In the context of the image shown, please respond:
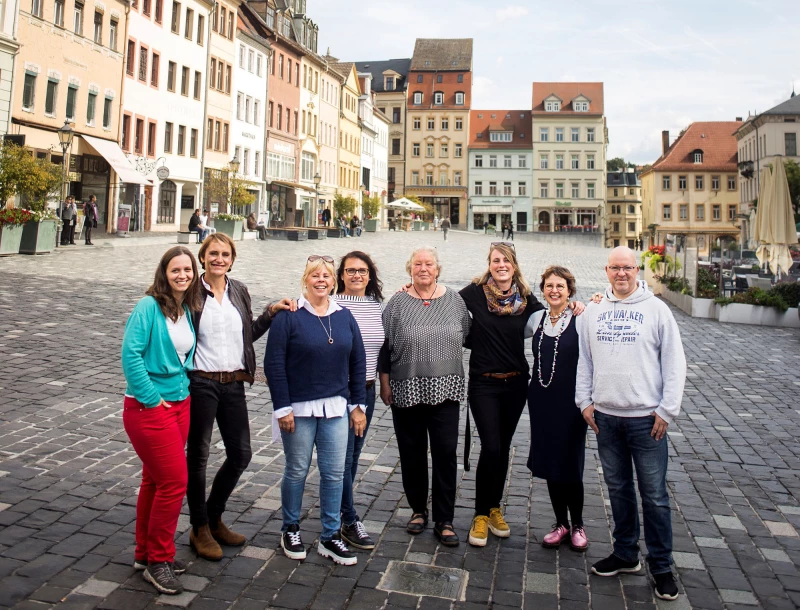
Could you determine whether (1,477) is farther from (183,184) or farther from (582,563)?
(183,184)

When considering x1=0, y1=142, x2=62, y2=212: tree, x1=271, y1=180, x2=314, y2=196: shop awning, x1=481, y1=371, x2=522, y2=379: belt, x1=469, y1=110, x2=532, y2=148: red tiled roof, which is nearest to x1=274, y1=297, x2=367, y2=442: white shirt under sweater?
x1=481, y1=371, x2=522, y2=379: belt

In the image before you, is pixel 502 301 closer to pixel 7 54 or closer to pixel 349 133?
pixel 7 54

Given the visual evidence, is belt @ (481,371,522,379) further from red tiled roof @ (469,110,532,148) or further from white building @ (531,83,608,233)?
red tiled roof @ (469,110,532,148)

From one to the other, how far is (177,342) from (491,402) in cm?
188

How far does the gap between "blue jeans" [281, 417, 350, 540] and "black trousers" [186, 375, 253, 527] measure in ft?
0.85

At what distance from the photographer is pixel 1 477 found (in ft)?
19.4

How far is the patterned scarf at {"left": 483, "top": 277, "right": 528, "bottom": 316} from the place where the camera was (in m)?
5.19

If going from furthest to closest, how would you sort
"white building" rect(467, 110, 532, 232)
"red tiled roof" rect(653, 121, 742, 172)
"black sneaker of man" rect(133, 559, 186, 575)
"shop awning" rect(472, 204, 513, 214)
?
1. "shop awning" rect(472, 204, 513, 214)
2. "white building" rect(467, 110, 532, 232)
3. "red tiled roof" rect(653, 121, 742, 172)
4. "black sneaker of man" rect(133, 559, 186, 575)

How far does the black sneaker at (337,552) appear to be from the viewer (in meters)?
4.72

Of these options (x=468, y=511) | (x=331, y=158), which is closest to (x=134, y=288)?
(x=468, y=511)

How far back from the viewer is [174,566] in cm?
445

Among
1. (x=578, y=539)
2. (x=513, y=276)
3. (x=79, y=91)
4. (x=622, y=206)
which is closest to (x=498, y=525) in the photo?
(x=578, y=539)

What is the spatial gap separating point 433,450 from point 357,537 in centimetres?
70

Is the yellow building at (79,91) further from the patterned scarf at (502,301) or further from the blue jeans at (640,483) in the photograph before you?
the blue jeans at (640,483)
